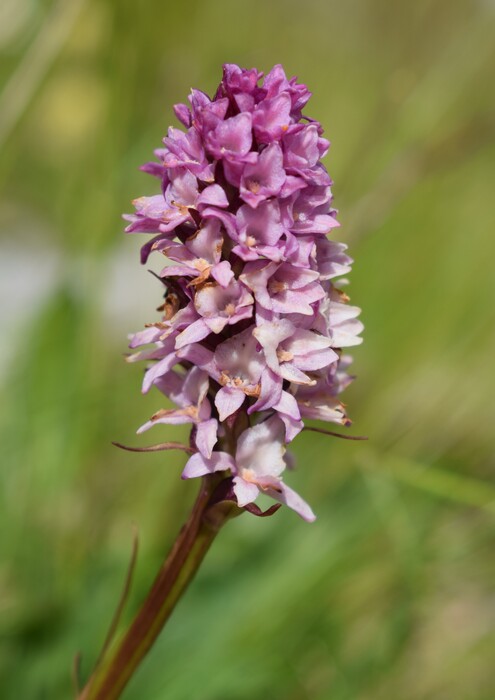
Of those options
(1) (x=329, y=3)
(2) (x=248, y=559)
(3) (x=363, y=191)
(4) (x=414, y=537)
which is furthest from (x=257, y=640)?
(1) (x=329, y=3)

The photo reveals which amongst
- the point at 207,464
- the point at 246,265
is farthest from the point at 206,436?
the point at 246,265

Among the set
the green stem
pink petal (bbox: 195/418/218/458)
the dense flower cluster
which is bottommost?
the green stem

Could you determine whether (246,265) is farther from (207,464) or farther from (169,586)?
(169,586)

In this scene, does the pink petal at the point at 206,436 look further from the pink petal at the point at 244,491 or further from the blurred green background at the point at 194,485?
the blurred green background at the point at 194,485

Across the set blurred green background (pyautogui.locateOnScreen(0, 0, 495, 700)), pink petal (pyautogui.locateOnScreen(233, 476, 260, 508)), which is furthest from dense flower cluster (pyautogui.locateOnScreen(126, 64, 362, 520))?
blurred green background (pyautogui.locateOnScreen(0, 0, 495, 700))

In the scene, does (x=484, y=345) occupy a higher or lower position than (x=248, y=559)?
higher

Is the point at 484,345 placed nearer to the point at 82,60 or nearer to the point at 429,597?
the point at 429,597

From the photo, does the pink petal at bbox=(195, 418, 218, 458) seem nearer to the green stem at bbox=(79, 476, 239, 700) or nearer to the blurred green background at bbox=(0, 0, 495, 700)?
the green stem at bbox=(79, 476, 239, 700)

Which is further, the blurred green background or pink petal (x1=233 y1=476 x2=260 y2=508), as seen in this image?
the blurred green background
